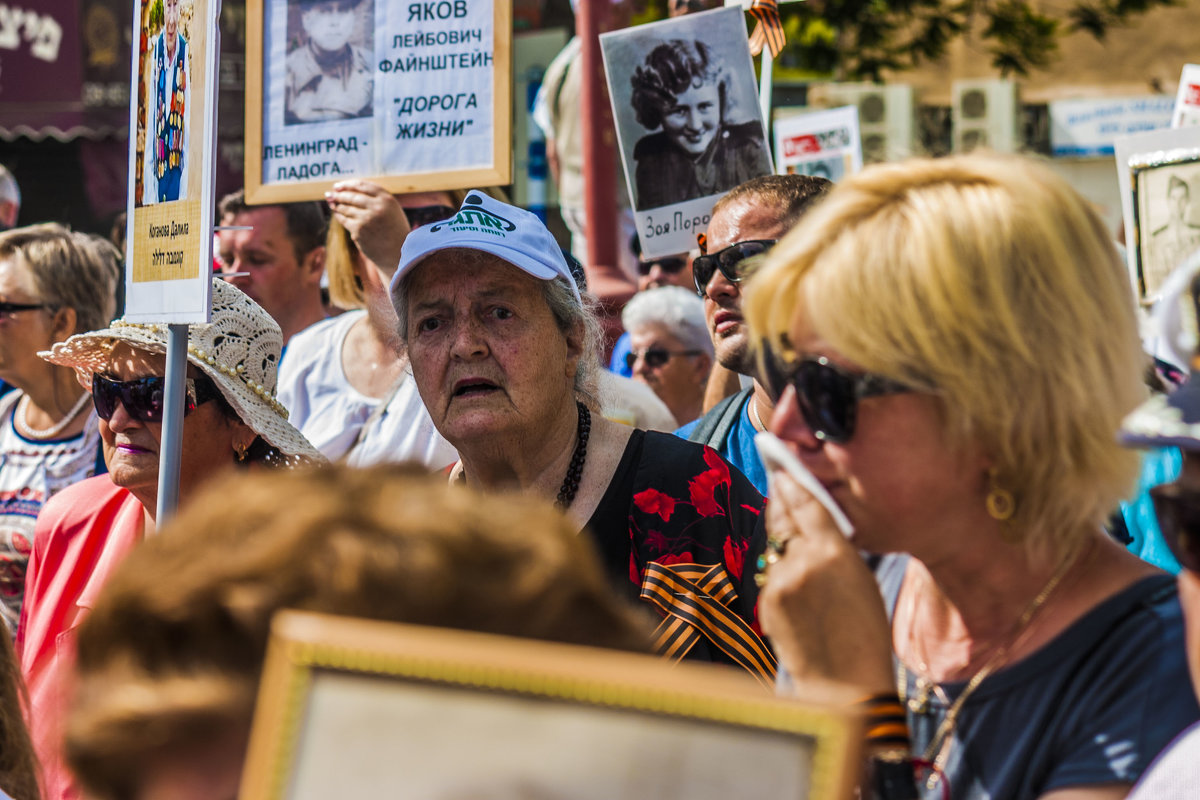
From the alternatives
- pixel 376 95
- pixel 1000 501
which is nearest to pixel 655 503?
pixel 1000 501

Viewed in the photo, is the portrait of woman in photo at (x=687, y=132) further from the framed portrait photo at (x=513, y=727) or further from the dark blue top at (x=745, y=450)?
the framed portrait photo at (x=513, y=727)

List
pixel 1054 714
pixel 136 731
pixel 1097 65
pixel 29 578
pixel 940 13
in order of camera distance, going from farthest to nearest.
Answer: pixel 1097 65, pixel 940 13, pixel 29 578, pixel 1054 714, pixel 136 731

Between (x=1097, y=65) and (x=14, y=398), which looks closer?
(x=14, y=398)

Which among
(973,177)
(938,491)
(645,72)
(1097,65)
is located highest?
(1097,65)

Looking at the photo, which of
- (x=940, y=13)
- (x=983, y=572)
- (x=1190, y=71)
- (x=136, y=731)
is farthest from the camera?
(x=940, y=13)

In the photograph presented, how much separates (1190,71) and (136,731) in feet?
15.8

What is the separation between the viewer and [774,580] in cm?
181

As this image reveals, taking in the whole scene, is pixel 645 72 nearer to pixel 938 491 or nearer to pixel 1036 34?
pixel 938 491

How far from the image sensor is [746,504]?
2.88 metres

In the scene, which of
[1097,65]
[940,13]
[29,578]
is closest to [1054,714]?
[29,578]

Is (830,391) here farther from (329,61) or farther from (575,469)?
(329,61)

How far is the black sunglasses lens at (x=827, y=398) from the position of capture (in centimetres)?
181

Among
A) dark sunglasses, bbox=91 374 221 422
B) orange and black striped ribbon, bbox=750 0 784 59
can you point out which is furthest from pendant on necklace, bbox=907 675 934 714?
orange and black striped ribbon, bbox=750 0 784 59

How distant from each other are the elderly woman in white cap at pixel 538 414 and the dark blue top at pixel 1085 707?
96 cm
